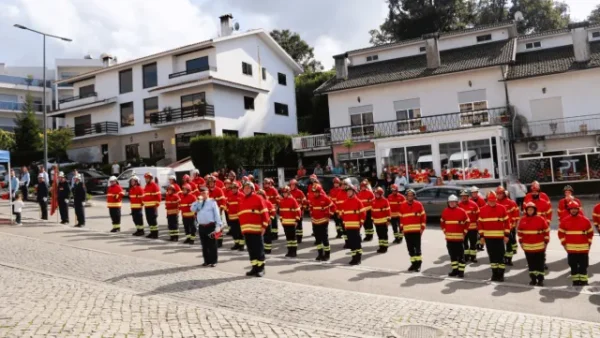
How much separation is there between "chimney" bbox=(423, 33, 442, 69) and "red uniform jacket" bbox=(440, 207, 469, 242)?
21838mm

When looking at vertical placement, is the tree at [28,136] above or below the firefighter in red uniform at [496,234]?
above

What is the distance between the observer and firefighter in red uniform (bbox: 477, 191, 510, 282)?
366 inches

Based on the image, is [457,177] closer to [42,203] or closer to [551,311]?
[551,311]

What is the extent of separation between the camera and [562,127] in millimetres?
26484

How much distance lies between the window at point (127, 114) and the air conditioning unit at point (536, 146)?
95.7 feet

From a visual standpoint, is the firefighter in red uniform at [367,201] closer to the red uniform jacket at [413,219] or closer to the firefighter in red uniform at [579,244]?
the red uniform jacket at [413,219]

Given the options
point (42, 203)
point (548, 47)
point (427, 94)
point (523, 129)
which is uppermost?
point (548, 47)

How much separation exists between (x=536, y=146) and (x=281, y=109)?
70.1 ft

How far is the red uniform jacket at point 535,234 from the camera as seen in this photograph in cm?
886

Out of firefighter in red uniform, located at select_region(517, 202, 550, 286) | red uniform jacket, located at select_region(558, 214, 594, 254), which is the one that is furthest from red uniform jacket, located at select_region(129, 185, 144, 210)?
red uniform jacket, located at select_region(558, 214, 594, 254)

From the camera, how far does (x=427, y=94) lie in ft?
97.0

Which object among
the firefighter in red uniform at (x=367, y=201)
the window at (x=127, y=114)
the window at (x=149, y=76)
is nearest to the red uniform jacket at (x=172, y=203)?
the firefighter in red uniform at (x=367, y=201)

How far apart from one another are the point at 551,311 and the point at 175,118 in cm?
3134

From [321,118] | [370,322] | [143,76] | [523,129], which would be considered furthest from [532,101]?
[143,76]
